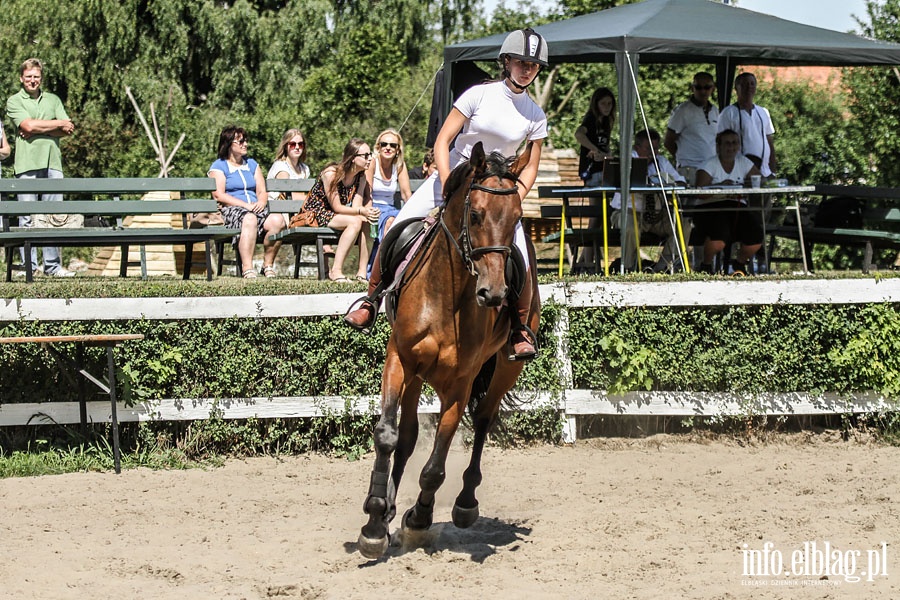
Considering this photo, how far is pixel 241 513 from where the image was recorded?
7.50 metres

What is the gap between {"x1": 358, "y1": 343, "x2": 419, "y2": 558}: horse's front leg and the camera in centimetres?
630

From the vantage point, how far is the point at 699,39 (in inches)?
454

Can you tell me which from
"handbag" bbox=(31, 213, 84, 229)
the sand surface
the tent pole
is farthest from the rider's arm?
"handbag" bbox=(31, 213, 84, 229)

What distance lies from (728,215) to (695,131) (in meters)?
1.32

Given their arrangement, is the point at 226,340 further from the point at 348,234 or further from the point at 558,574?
the point at 558,574

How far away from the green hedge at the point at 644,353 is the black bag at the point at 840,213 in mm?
3736

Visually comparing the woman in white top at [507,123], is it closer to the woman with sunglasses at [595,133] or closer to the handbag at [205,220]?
the woman with sunglasses at [595,133]

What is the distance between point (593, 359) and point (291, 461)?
2.68 meters

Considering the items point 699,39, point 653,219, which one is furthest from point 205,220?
point 699,39

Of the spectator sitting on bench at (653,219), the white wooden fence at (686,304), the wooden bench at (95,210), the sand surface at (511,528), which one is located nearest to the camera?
the sand surface at (511,528)

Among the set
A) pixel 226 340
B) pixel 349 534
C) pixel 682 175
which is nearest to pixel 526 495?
pixel 349 534

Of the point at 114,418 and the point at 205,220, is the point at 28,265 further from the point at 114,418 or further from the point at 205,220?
the point at 205,220

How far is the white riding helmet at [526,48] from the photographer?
21.2 ft

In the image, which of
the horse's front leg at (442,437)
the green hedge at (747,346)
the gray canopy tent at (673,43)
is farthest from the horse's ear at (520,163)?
the gray canopy tent at (673,43)
